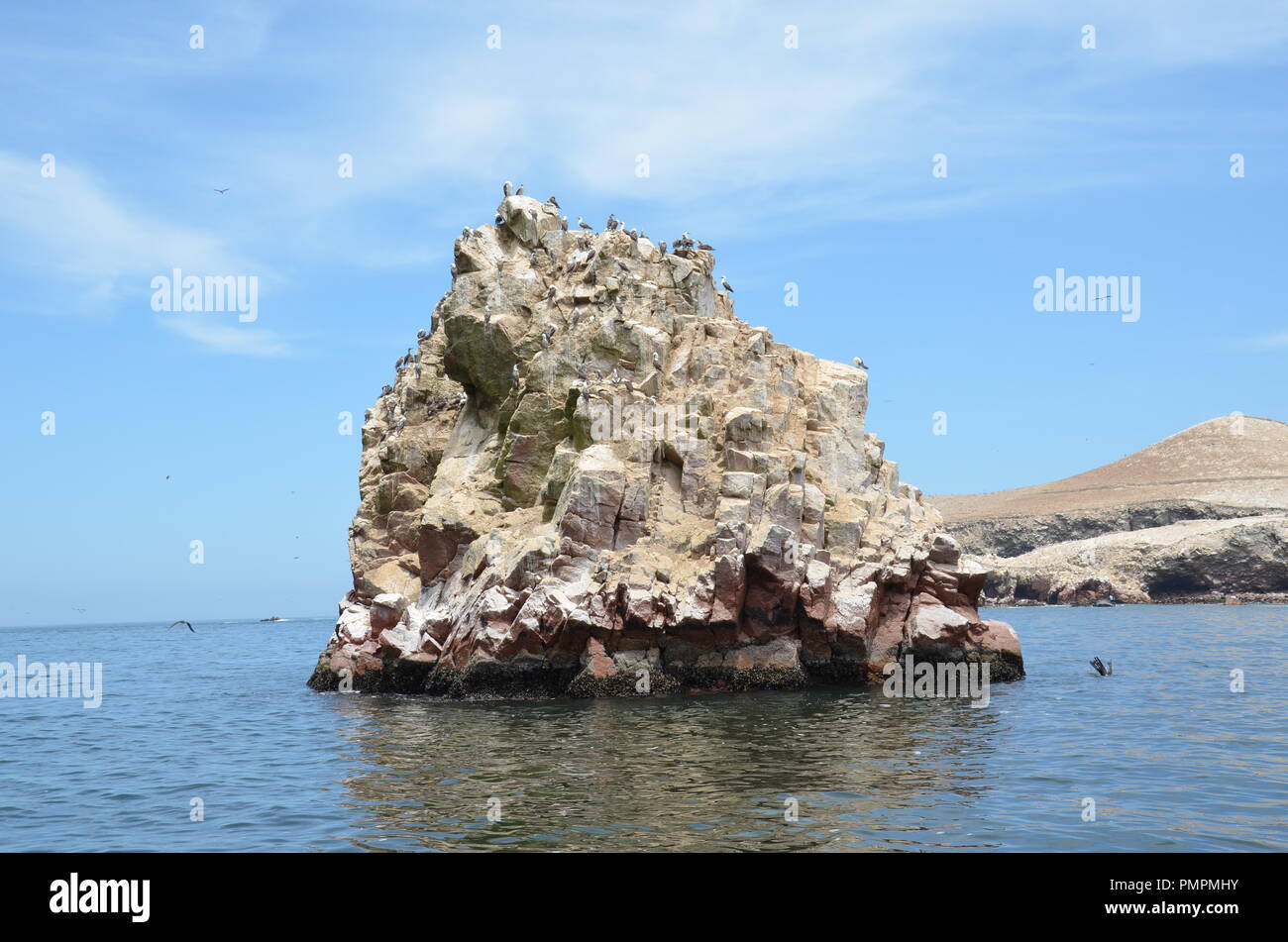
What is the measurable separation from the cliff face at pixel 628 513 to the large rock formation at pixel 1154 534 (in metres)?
50.1

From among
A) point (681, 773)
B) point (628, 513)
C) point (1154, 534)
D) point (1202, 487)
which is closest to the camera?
point (681, 773)

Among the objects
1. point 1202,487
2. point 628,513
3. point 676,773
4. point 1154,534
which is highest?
point 1202,487

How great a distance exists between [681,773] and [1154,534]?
417 ft

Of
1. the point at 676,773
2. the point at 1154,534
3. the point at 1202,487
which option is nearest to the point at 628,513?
→ the point at 676,773

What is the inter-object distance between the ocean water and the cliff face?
7.75 ft

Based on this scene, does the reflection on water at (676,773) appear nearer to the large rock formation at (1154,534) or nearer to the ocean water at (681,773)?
the ocean water at (681,773)

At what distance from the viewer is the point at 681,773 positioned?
2517cm

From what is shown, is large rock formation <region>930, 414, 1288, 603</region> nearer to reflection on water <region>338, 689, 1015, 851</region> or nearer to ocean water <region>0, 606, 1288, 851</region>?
ocean water <region>0, 606, 1288, 851</region>

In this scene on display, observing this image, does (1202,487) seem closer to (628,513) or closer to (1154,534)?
(1154,534)

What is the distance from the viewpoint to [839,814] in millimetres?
20469

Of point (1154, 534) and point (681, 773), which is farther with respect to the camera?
point (1154, 534)

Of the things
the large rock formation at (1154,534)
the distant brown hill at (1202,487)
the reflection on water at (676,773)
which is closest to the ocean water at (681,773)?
the reflection on water at (676,773)
